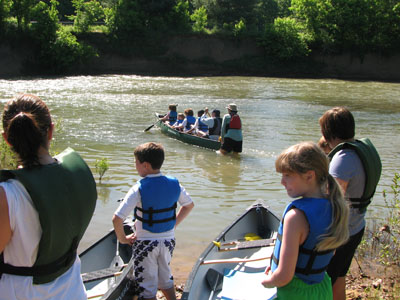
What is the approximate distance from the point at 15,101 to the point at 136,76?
34.4 metres

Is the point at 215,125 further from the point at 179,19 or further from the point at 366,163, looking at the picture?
the point at 179,19

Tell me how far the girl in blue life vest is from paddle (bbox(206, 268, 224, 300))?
66.4 inches

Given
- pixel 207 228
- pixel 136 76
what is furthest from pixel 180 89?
pixel 207 228

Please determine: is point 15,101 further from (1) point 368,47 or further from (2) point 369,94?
(1) point 368,47

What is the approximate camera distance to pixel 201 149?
42.2ft

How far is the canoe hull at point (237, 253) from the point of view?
13.2ft

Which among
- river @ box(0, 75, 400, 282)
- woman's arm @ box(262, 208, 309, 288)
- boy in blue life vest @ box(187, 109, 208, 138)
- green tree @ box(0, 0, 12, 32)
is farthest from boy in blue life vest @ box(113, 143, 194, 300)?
green tree @ box(0, 0, 12, 32)

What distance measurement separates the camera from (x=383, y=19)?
1732 inches

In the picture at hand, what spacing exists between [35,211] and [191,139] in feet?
36.5

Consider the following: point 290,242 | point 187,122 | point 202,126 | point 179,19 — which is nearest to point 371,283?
point 290,242

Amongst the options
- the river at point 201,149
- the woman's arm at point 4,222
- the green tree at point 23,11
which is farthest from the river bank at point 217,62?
the woman's arm at point 4,222

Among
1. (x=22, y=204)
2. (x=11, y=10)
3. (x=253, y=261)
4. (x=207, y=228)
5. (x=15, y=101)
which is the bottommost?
(x=207, y=228)

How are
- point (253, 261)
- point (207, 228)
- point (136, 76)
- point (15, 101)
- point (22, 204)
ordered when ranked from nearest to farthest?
point (22, 204) < point (15, 101) < point (253, 261) < point (207, 228) < point (136, 76)

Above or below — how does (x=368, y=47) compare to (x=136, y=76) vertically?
above
